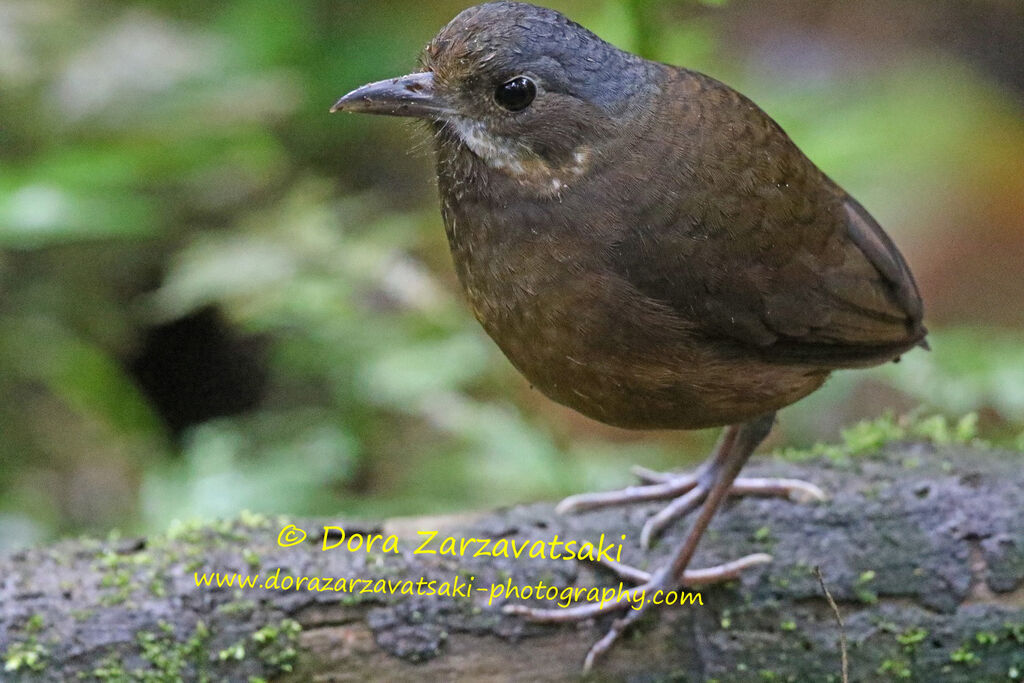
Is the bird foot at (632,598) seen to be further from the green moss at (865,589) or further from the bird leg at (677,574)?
the green moss at (865,589)

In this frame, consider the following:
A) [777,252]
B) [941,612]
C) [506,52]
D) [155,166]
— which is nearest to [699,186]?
[777,252]

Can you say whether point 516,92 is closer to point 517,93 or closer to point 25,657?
point 517,93

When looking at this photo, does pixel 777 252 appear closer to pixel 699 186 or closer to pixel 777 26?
pixel 699 186

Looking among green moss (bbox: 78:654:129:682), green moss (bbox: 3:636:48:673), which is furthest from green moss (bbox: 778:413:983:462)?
green moss (bbox: 3:636:48:673)

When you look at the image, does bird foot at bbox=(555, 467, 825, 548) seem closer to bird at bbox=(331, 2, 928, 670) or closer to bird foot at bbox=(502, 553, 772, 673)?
bird foot at bbox=(502, 553, 772, 673)

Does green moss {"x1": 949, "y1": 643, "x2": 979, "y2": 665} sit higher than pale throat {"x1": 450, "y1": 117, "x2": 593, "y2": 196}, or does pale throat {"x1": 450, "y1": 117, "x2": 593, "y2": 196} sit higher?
pale throat {"x1": 450, "y1": 117, "x2": 593, "y2": 196}
